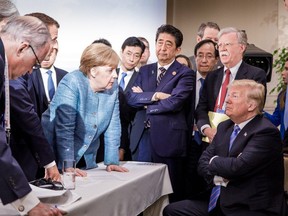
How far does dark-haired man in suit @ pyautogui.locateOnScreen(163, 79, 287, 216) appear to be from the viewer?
2498mm

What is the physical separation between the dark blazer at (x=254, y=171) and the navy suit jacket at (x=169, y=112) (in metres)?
Result: 0.70

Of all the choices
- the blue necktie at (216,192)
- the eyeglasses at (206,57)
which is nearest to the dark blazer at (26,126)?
the blue necktie at (216,192)

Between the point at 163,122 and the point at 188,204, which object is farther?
the point at 163,122

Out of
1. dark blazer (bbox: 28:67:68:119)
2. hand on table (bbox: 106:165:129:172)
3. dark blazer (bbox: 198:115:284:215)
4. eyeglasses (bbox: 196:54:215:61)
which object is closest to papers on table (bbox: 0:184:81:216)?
hand on table (bbox: 106:165:129:172)

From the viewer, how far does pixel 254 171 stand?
8.28ft

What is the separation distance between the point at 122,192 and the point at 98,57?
0.70 meters

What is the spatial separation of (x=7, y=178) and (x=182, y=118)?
204cm

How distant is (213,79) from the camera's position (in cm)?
331

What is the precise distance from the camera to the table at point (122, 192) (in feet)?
6.11

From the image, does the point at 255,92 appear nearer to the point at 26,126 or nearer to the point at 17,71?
the point at 26,126

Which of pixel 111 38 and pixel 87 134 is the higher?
pixel 111 38

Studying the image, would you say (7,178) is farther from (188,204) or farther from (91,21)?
(91,21)

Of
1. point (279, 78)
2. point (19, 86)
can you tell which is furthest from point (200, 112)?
point (279, 78)

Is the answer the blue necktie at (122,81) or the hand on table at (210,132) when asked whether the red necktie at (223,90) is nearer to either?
the hand on table at (210,132)
